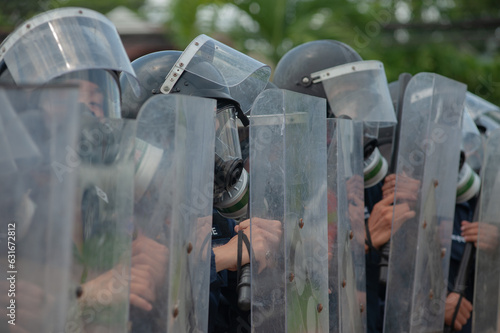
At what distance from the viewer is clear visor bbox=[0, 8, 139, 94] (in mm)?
1784

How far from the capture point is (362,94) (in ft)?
9.88

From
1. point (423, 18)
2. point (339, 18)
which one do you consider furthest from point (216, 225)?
point (423, 18)

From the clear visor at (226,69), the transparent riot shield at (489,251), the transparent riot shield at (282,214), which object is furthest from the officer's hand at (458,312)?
the clear visor at (226,69)

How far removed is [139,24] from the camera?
15898mm

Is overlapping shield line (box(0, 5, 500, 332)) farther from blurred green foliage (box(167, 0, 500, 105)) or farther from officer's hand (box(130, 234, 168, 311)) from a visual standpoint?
blurred green foliage (box(167, 0, 500, 105))

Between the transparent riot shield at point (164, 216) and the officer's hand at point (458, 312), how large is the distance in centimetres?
191

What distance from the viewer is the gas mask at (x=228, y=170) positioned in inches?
84.2

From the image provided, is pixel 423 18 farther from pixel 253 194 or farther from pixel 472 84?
pixel 253 194

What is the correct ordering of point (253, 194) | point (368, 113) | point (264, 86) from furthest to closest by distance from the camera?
point (368, 113), point (264, 86), point (253, 194)

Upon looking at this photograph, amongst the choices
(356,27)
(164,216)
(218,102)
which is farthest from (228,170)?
(356,27)

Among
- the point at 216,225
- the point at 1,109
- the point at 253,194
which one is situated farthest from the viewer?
the point at 216,225

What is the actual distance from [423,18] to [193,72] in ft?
44.9

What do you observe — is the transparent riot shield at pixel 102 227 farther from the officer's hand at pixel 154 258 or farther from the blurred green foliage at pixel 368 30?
the blurred green foliage at pixel 368 30

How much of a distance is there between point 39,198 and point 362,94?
1.89 m
